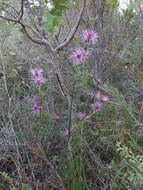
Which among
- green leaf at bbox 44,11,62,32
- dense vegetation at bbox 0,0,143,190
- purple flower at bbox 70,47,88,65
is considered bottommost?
dense vegetation at bbox 0,0,143,190

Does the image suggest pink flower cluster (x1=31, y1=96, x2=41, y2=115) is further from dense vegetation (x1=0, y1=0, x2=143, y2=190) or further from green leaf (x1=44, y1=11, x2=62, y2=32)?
green leaf (x1=44, y1=11, x2=62, y2=32)

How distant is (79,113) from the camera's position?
1798mm

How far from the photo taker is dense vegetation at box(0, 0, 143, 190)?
1.55 m

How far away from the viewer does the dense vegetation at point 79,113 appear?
1.55 m

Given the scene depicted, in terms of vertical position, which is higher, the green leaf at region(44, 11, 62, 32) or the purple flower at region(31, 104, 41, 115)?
the green leaf at region(44, 11, 62, 32)

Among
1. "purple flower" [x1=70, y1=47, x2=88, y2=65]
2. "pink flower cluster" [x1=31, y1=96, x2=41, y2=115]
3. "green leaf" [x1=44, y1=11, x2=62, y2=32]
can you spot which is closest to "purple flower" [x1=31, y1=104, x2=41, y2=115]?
"pink flower cluster" [x1=31, y1=96, x2=41, y2=115]

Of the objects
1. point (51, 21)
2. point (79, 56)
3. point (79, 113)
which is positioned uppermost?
point (51, 21)

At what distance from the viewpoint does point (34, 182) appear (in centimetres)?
157

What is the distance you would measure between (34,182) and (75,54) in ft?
2.03

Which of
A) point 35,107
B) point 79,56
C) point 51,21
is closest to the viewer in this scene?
point 51,21

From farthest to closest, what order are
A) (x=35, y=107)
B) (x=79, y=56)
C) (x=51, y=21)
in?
(x=35, y=107) → (x=79, y=56) → (x=51, y=21)

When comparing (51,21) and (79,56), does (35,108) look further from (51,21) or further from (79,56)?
(51,21)

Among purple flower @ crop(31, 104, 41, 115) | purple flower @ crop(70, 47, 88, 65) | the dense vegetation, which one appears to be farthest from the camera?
purple flower @ crop(31, 104, 41, 115)

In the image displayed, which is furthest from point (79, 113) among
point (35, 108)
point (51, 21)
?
point (51, 21)
